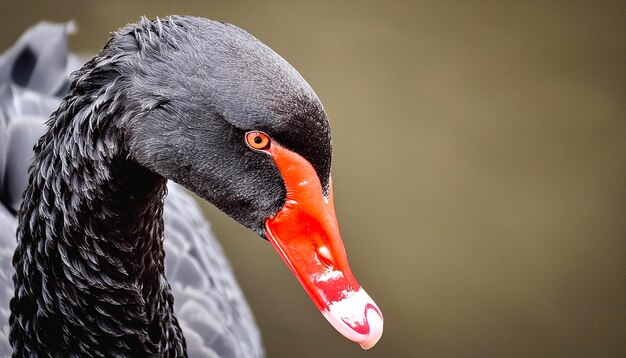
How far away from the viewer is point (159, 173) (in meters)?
1.23

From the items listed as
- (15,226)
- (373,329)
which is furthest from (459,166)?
(373,329)

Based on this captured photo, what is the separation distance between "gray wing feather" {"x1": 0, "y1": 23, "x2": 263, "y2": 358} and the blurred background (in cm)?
59

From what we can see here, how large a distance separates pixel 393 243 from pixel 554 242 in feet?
1.92

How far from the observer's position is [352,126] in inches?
116

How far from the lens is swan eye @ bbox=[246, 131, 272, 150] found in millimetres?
1144

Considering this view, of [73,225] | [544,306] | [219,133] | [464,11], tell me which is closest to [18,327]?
[73,225]

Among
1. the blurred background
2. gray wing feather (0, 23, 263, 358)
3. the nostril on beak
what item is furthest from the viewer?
the blurred background

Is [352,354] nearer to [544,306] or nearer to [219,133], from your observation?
[544,306]

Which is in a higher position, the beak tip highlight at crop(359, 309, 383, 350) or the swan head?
the swan head

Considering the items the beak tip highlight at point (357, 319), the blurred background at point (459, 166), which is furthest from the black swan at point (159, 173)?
the blurred background at point (459, 166)

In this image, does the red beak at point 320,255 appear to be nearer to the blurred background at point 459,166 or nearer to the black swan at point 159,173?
the black swan at point 159,173

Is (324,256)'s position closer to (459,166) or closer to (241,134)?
(241,134)

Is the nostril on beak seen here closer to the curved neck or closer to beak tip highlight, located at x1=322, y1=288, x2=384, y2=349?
beak tip highlight, located at x1=322, y1=288, x2=384, y2=349

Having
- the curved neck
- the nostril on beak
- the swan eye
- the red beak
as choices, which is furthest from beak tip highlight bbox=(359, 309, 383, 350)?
the curved neck
